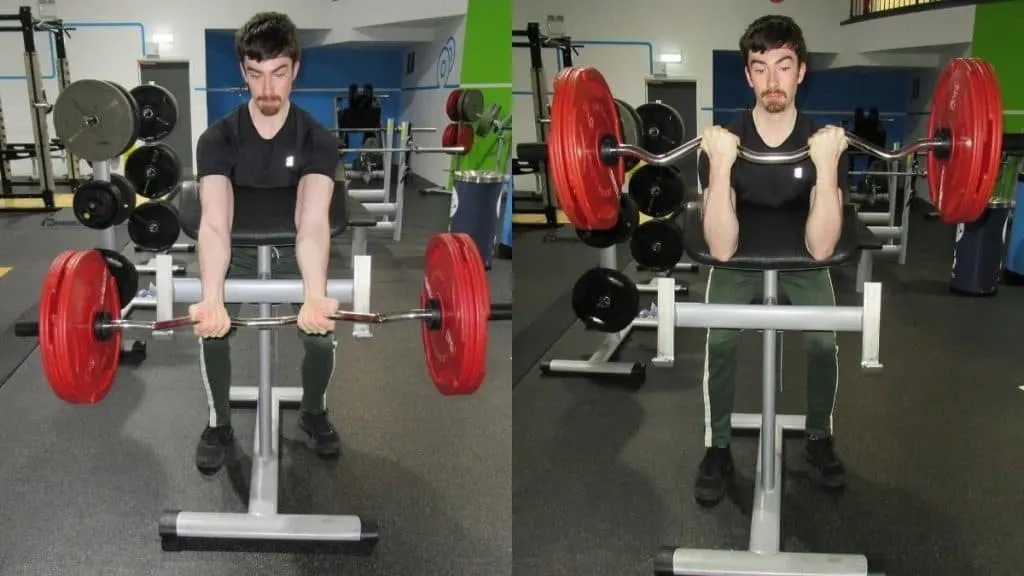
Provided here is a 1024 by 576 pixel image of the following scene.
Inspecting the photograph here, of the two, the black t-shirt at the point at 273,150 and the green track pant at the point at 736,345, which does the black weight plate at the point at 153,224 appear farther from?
the green track pant at the point at 736,345

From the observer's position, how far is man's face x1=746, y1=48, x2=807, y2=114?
1.70m

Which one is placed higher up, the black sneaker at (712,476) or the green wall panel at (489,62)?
the green wall panel at (489,62)

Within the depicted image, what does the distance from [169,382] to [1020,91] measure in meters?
6.09

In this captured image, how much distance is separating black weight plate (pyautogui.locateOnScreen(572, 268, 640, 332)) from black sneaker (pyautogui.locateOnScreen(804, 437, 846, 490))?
0.54 metres

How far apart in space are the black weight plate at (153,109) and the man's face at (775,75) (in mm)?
2593

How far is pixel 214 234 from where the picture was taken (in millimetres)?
1724

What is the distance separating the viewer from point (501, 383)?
295cm

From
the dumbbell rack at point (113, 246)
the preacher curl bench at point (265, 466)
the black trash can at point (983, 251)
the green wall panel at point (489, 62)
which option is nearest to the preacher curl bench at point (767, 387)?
the preacher curl bench at point (265, 466)

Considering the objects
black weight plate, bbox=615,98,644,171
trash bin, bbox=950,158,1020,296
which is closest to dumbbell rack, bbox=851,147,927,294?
trash bin, bbox=950,158,1020,296

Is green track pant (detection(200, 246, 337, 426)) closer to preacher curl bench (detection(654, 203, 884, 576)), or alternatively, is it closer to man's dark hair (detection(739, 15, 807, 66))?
preacher curl bench (detection(654, 203, 884, 576))

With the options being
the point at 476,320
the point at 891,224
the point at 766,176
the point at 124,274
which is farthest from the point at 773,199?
the point at 891,224

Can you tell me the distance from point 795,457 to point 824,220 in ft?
2.90

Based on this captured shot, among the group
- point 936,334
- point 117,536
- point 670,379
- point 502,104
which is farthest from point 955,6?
point 117,536

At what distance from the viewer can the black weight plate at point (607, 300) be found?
2.20 metres
